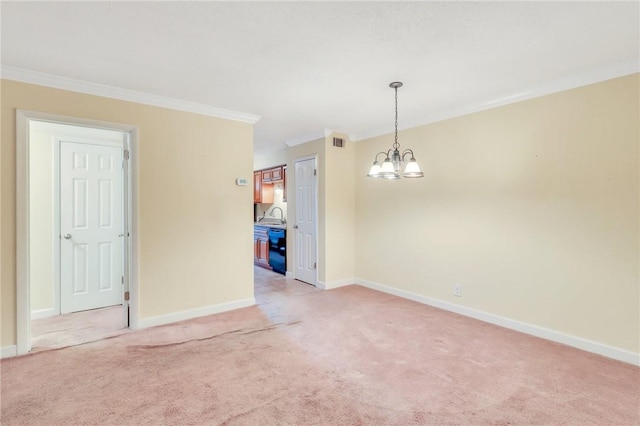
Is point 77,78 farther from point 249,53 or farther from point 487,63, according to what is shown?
point 487,63

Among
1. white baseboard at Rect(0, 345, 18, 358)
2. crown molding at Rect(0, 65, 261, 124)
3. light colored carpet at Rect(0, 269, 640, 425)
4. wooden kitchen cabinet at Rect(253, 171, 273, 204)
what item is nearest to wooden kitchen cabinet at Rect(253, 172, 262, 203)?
wooden kitchen cabinet at Rect(253, 171, 273, 204)

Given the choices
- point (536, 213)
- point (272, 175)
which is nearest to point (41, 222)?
point (272, 175)

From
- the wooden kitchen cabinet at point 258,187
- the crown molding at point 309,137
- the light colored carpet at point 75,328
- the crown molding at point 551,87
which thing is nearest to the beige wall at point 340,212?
the crown molding at point 309,137

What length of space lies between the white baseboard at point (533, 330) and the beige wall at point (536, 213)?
0.05m

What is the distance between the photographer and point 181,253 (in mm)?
3547

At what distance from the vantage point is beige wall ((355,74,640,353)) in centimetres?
263

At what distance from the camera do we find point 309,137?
5.05 m

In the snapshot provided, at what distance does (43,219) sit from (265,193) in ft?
12.5

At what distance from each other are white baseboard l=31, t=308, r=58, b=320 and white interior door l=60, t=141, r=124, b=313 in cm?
10

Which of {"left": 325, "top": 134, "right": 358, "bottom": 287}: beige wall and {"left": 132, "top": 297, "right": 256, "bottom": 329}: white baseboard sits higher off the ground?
{"left": 325, "top": 134, "right": 358, "bottom": 287}: beige wall

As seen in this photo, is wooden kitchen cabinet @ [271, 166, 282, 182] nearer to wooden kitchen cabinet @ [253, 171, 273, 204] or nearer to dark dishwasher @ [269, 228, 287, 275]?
wooden kitchen cabinet @ [253, 171, 273, 204]

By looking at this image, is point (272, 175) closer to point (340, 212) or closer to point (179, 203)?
point (340, 212)

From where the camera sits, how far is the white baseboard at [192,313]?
3.32 meters

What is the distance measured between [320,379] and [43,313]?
3.43m
